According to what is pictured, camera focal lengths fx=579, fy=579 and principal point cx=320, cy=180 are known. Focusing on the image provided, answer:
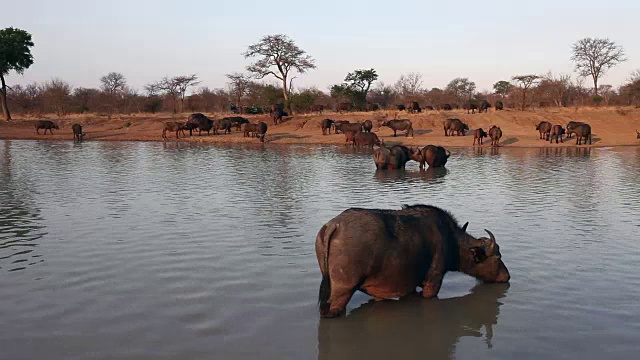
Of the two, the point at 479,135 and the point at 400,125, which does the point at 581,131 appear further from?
the point at 400,125

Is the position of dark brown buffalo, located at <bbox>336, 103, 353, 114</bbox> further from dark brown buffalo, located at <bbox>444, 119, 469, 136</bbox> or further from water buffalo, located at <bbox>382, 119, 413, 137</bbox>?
dark brown buffalo, located at <bbox>444, 119, 469, 136</bbox>

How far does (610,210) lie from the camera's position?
492 inches

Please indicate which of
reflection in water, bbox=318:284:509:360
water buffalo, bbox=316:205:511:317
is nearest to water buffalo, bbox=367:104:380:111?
water buffalo, bbox=316:205:511:317

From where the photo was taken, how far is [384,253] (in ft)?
19.2

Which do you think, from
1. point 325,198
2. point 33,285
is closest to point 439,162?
point 325,198

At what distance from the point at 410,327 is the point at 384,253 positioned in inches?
31.7

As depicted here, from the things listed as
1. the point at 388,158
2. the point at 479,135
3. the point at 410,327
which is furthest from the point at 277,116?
the point at 410,327

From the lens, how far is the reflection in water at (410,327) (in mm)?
5359

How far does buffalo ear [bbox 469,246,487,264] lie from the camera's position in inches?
267

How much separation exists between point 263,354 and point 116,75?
89446 millimetres

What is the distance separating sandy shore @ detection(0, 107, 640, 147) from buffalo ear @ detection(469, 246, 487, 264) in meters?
27.7

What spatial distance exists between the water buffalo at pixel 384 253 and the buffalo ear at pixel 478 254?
0.01 metres

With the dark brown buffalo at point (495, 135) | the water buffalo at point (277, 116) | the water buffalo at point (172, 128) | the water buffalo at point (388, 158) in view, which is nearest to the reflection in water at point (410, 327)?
the water buffalo at point (388, 158)

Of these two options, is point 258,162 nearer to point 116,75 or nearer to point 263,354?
point 263,354
